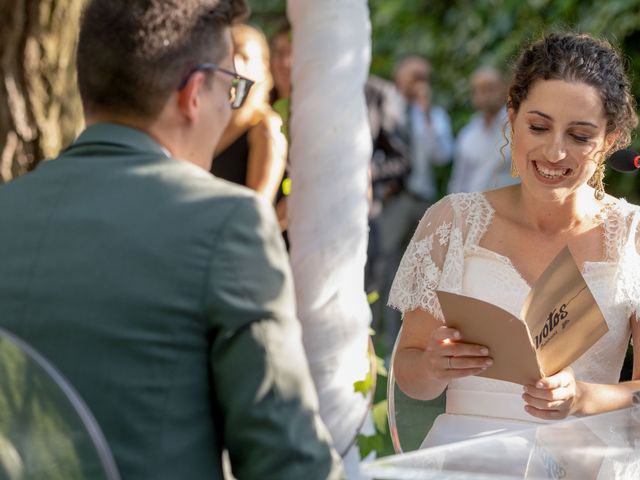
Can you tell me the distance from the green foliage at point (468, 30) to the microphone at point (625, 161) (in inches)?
205

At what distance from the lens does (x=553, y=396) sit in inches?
112

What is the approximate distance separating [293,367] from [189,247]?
24cm

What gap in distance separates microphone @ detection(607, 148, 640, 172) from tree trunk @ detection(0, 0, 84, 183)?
256 cm

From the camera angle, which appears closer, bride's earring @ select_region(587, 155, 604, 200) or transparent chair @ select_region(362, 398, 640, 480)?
transparent chair @ select_region(362, 398, 640, 480)

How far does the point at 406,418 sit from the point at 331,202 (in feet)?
3.00

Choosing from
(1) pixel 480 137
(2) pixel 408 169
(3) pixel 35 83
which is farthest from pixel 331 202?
(1) pixel 480 137

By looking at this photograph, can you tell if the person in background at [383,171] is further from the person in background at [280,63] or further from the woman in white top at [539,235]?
the woman in white top at [539,235]

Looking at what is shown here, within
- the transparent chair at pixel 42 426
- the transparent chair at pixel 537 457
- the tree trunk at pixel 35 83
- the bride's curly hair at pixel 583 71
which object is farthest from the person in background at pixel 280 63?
the transparent chair at pixel 42 426

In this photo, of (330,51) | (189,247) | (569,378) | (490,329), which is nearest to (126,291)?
(189,247)

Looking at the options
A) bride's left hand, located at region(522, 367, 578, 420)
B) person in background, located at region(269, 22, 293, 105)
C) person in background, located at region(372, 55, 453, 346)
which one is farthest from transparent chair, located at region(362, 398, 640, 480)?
person in background, located at region(372, 55, 453, 346)

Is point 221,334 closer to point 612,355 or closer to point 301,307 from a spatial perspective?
point 301,307

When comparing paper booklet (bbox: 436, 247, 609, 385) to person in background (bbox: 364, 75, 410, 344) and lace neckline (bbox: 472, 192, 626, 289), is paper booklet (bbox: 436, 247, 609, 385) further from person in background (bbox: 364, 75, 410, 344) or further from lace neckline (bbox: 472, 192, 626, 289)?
person in background (bbox: 364, 75, 410, 344)

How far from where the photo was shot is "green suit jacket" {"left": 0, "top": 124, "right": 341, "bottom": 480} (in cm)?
180

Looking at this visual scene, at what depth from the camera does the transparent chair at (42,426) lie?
1.76 meters
